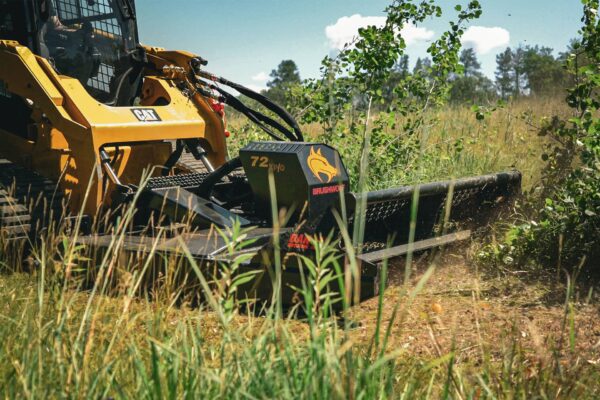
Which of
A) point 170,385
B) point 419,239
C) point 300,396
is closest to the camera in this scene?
point 300,396

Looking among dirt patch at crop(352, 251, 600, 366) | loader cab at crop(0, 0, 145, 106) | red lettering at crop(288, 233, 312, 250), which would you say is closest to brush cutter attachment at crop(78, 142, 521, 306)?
red lettering at crop(288, 233, 312, 250)

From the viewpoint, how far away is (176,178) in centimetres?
493

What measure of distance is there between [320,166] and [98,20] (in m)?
2.55

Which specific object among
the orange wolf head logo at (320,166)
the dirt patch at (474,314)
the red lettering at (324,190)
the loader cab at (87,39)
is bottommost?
the dirt patch at (474,314)

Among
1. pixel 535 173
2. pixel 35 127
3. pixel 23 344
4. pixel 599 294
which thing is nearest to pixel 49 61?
pixel 35 127

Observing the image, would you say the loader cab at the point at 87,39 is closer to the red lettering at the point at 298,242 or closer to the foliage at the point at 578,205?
the red lettering at the point at 298,242

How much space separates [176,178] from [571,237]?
8.29 ft

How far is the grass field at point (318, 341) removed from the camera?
1815mm

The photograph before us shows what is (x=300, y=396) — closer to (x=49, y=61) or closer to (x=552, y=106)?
(x=49, y=61)

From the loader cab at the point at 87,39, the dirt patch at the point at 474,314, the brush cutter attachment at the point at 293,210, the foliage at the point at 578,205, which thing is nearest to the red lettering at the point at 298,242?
the brush cutter attachment at the point at 293,210

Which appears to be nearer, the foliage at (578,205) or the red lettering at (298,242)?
the red lettering at (298,242)

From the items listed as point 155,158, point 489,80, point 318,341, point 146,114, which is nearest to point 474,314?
point 318,341

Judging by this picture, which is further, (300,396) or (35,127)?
(35,127)

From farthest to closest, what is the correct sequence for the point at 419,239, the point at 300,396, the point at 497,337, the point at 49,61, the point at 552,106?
the point at 552,106 < the point at 49,61 < the point at 419,239 < the point at 497,337 < the point at 300,396
